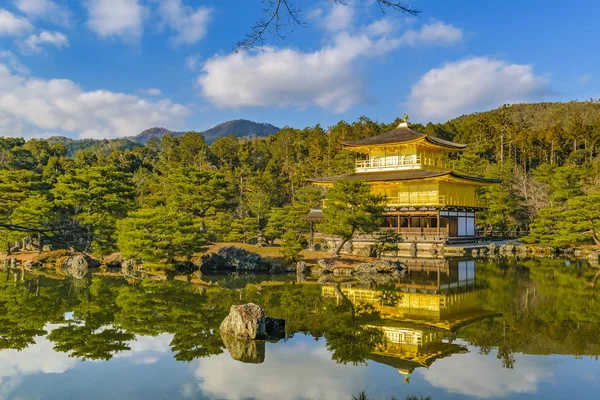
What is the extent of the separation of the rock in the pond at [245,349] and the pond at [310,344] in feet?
0.13

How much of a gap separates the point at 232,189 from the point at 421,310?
96.2 feet

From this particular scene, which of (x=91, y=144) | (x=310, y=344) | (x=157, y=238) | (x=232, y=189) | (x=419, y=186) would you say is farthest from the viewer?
(x=91, y=144)

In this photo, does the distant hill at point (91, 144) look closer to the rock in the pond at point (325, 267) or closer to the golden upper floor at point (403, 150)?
the golden upper floor at point (403, 150)

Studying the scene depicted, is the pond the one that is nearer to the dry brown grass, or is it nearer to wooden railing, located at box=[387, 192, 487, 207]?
the dry brown grass

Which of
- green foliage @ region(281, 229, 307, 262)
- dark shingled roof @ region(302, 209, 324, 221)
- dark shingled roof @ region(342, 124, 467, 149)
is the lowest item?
green foliage @ region(281, 229, 307, 262)

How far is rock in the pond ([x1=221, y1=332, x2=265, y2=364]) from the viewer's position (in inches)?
345

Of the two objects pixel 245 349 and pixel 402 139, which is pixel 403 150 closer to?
pixel 402 139

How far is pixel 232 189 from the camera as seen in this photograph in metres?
40.5

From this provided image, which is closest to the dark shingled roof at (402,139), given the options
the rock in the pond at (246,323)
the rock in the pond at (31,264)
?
the rock in the pond at (31,264)

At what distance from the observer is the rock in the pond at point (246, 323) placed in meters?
10.0

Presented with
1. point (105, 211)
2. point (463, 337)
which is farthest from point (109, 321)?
point (105, 211)

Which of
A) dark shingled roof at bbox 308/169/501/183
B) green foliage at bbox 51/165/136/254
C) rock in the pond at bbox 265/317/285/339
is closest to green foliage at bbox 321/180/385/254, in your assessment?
dark shingled roof at bbox 308/169/501/183

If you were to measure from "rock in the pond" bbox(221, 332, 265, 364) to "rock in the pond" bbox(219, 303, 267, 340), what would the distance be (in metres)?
0.14

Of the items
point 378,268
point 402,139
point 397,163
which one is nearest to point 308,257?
point 378,268
